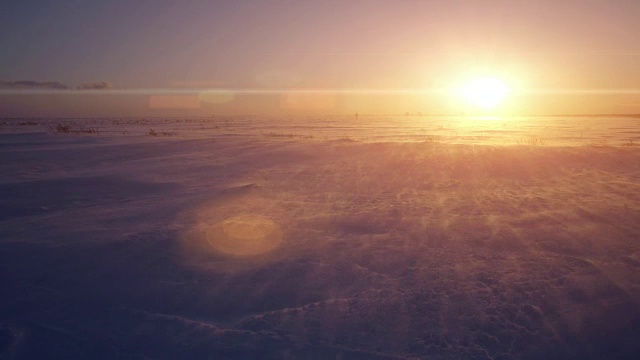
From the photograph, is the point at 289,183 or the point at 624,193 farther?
the point at 289,183

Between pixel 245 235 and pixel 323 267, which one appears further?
pixel 245 235

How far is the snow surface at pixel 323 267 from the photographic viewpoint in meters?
4.08

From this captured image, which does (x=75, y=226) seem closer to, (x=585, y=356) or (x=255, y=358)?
(x=255, y=358)

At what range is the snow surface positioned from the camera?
408cm

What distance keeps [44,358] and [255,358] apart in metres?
1.86

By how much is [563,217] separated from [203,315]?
20.7 ft

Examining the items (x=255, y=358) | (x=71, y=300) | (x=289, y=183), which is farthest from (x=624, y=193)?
(x=71, y=300)

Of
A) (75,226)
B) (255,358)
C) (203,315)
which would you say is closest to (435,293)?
(255,358)

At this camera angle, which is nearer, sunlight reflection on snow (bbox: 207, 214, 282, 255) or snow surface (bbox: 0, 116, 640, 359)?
snow surface (bbox: 0, 116, 640, 359)

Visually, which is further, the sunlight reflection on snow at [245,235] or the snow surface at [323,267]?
the sunlight reflection on snow at [245,235]

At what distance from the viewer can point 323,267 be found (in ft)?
18.5

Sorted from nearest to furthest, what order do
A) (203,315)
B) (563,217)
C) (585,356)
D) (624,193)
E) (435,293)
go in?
(585,356) < (203,315) < (435,293) < (563,217) < (624,193)

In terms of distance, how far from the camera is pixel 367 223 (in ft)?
24.5

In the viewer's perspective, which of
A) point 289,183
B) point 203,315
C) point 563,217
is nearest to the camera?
point 203,315
